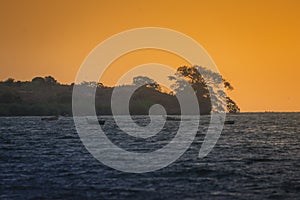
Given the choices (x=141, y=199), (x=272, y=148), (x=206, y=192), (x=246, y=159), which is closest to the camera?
(x=141, y=199)

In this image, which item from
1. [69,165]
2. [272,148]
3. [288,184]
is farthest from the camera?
[272,148]

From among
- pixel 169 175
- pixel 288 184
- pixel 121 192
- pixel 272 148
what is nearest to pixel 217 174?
pixel 169 175

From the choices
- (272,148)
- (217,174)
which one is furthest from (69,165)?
(272,148)

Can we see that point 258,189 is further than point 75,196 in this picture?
Yes

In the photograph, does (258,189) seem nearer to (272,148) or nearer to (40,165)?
(40,165)

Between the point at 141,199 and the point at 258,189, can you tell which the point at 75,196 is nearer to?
the point at 141,199

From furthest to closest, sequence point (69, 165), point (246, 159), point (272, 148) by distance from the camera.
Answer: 1. point (272, 148)
2. point (246, 159)
3. point (69, 165)

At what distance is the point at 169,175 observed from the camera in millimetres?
38969

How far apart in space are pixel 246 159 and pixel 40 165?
61.9ft

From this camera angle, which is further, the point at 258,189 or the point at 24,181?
the point at 24,181

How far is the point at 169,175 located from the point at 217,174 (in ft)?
11.8

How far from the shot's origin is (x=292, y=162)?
152 feet

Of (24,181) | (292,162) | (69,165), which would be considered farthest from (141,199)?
(292,162)

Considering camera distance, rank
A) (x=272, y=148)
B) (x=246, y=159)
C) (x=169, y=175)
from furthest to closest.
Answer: (x=272, y=148) → (x=246, y=159) → (x=169, y=175)
